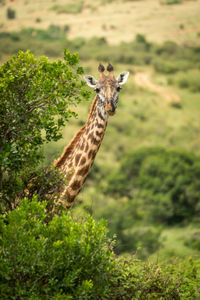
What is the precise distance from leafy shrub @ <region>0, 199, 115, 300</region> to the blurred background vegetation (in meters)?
1.32

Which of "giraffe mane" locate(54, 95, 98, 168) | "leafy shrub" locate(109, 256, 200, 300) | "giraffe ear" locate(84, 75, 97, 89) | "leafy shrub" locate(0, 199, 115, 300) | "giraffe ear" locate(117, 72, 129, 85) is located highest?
"giraffe ear" locate(117, 72, 129, 85)

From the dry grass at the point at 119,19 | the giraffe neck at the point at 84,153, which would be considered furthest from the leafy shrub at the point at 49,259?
the dry grass at the point at 119,19

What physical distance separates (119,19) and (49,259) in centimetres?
9514

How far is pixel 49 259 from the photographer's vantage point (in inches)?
229

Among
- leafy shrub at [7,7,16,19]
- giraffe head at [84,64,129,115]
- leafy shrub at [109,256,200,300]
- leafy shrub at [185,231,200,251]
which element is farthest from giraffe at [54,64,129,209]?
leafy shrub at [7,7,16,19]

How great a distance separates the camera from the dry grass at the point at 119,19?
3666 inches

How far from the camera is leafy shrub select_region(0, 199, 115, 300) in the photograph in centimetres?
561

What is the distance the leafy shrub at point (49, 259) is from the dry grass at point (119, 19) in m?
86.9

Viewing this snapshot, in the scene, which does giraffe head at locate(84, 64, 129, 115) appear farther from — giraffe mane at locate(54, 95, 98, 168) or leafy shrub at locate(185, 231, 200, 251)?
leafy shrub at locate(185, 231, 200, 251)

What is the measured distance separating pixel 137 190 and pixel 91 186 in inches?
164

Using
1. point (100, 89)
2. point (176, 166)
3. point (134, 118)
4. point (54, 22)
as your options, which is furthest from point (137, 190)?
point (54, 22)

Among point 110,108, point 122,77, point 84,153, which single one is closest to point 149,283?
point 84,153

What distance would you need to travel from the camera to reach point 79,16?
98188mm

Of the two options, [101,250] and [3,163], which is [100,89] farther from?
[101,250]
